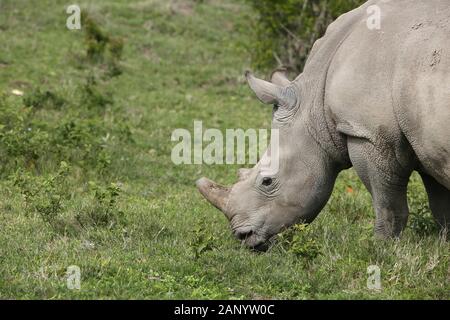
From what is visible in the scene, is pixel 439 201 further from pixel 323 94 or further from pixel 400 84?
pixel 400 84

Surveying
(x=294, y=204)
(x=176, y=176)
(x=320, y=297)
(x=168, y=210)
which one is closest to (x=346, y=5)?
(x=176, y=176)

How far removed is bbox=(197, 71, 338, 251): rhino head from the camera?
738 centimetres

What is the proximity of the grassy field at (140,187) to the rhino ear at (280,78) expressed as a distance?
130cm

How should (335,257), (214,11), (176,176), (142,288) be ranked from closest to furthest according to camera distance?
(142,288) < (335,257) < (176,176) < (214,11)

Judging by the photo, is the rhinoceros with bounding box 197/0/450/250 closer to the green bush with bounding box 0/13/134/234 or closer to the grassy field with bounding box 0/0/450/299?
the grassy field with bounding box 0/0/450/299

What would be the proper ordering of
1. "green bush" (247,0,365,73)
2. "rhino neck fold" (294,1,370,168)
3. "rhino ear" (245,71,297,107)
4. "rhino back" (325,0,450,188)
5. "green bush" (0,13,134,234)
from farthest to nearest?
"green bush" (247,0,365,73)
"green bush" (0,13,134,234)
"rhino ear" (245,71,297,107)
"rhino neck fold" (294,1,370,168)
"rhino back" (325,0,450,188)

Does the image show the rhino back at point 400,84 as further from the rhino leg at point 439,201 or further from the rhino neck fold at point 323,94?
the rhino leg at point 439,201

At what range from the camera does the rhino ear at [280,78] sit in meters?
7.96

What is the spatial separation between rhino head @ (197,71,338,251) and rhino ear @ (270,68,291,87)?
0.31 m

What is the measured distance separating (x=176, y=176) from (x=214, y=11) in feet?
33.7

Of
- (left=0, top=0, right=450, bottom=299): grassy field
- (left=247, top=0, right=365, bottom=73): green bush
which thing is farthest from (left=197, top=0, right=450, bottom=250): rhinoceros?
(left=247, top=0, right=365, bottom=73): green bush

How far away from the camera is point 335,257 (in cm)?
683
